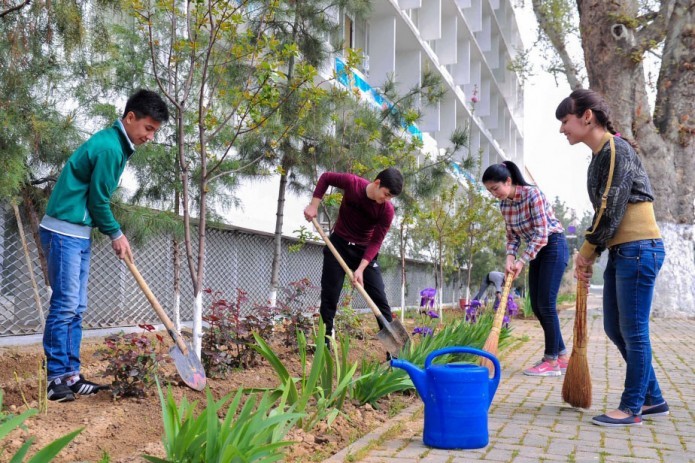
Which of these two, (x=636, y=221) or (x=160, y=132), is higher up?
(x=160, y=132)

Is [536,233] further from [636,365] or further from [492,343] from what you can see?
[636,365]

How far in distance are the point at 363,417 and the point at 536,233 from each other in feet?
7.16

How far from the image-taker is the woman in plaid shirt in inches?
211

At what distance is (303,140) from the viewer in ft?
27.7

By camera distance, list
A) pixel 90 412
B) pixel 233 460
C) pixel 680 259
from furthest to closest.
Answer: pixel 680 259
pixel 90 412
pixel 233 460

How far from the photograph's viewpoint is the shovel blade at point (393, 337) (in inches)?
199

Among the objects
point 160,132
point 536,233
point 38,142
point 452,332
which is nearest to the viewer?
point 38,142

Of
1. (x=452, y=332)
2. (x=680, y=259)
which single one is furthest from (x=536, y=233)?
(x=680, y=259)

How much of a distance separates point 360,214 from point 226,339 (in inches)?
55.9

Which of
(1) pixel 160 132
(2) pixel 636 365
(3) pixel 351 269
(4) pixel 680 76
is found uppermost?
(4) pixel 680 76

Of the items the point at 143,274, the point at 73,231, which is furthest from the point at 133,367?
the point at 143,274

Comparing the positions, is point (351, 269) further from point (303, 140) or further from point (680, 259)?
point (680, 259)

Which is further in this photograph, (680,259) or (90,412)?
(680,259)

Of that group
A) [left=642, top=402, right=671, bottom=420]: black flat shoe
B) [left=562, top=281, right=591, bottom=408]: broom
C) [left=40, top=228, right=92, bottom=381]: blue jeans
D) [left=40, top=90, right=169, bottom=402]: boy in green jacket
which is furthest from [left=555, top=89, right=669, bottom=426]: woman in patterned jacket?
[left=40, top=228, right=92, bottom=381]: blue jeans
